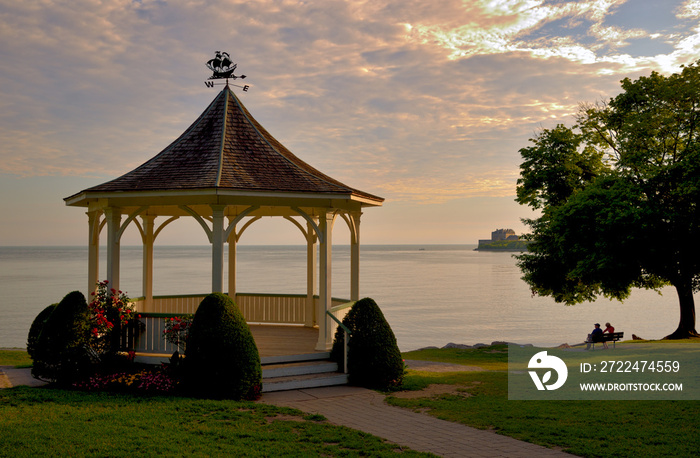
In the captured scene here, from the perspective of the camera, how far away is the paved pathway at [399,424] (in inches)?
303

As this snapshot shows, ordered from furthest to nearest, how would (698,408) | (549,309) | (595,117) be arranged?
(549,309)
(595,117)
(698,408)

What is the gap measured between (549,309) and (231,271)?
1516 inches

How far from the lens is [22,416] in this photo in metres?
8.64

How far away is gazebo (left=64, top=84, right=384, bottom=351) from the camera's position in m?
11.5

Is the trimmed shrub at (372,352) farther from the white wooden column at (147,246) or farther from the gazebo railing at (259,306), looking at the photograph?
the white wooden column at (147,246)

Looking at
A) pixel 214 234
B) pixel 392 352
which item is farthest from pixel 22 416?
pixel 392 352

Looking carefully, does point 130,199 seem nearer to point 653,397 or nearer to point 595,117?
point 653,397

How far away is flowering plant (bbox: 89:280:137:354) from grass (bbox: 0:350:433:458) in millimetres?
1253

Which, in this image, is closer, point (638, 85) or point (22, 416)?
point (22, 416)

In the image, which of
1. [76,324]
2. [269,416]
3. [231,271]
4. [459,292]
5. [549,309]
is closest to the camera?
[269,416]

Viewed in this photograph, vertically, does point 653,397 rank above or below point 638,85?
below

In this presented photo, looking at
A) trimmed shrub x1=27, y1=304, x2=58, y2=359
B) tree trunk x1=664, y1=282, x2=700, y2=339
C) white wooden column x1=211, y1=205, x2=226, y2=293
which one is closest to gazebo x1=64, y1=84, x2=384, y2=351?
white wooden column x1=211, y1=205, x2=226, y2=293

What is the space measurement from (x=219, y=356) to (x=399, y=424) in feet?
11.1

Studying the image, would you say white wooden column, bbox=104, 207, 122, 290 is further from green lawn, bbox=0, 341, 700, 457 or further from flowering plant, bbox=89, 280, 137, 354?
green lawn, bbox=0, 341, 700, 457
